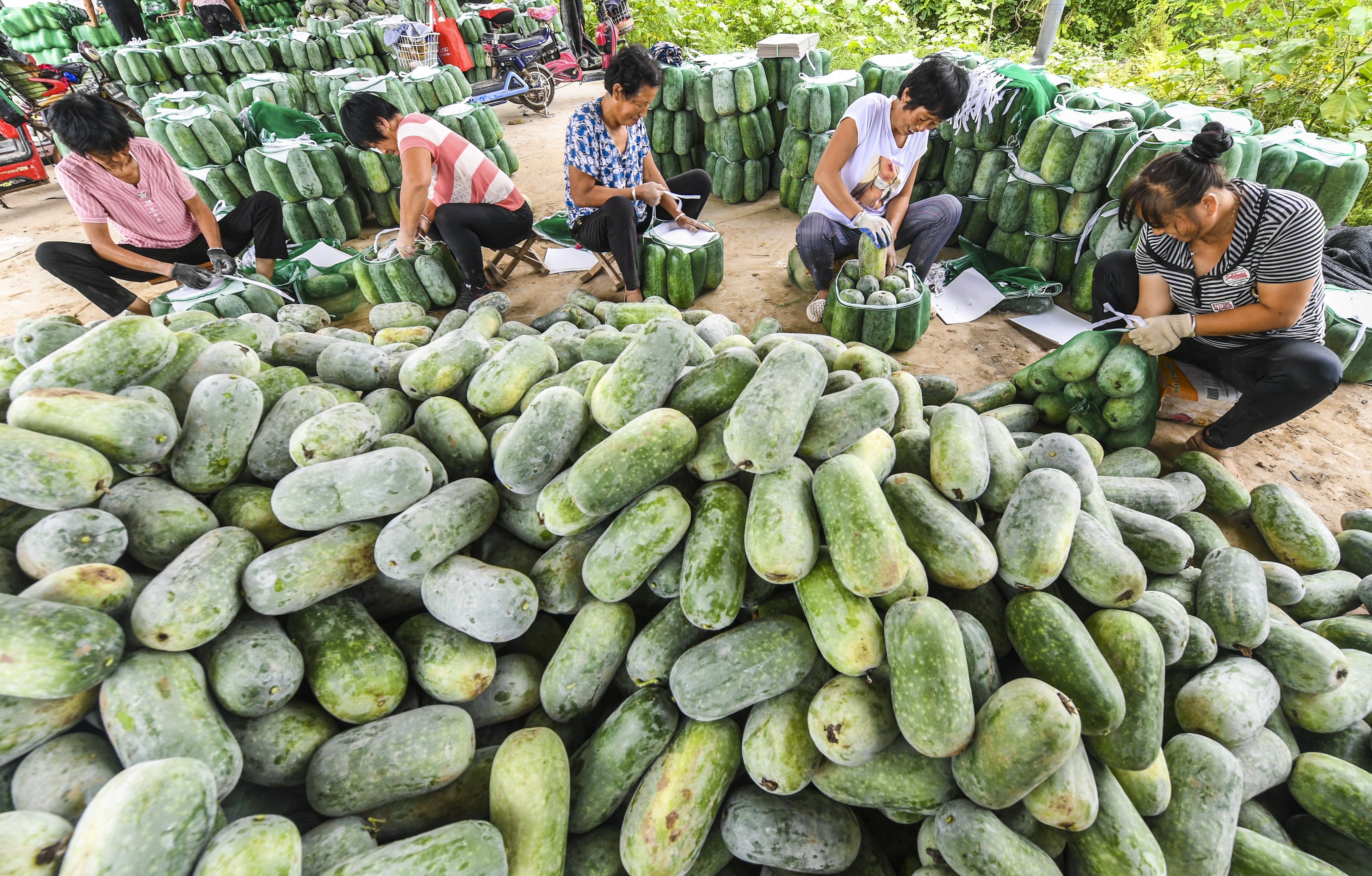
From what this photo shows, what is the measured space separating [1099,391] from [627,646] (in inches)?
118

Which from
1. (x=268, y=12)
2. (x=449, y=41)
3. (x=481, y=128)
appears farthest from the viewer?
(x=268, y=12)

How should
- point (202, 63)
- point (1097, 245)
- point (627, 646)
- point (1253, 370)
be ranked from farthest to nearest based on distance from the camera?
point (202, 63) < point (1097, 245) < point (1253, 370) < point (627, 646)

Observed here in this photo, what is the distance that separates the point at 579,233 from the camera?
503cm

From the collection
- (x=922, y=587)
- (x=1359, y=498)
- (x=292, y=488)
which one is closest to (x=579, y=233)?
(x=292, y=488)

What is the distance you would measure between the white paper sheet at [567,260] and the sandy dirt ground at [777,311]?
0.08m

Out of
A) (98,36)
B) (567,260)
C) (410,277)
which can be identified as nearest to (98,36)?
(98,36)

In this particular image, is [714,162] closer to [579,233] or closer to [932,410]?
[579,233]

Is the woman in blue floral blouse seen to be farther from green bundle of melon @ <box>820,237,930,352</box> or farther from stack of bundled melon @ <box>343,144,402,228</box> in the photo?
stack of bundled melon @ <box>343,144,402,228</box>

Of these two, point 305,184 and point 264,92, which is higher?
point 264,92

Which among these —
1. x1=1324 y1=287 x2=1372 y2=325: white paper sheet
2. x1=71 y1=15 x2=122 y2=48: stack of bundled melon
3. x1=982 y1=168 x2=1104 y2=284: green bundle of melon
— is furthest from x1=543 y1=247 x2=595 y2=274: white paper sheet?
x1=71 y1=15 x2=122 y2=48: stack of bundled melon

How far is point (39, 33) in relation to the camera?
42.8ft

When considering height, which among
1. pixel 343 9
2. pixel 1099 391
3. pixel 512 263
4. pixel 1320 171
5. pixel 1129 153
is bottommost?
pixel 1099 391

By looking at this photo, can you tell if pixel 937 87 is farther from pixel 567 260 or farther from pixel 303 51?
pixel 303 51

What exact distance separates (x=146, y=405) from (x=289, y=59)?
40.2ft
